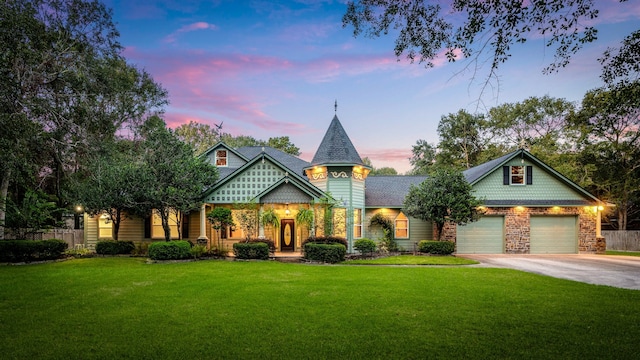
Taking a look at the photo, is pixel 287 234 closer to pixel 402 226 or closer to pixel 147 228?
pixel 402 226

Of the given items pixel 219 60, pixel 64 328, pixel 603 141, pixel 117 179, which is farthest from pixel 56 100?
pixel 603 141

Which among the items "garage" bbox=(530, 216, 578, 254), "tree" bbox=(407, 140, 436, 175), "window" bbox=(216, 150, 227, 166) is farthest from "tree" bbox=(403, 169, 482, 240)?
"tree" bbox=(407, 140, 436, 175)

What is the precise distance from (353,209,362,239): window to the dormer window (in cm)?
910

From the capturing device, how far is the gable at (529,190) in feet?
67.5

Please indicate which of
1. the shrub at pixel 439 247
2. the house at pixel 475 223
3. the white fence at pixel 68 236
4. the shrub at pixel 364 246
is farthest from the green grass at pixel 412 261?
the white fence at pixel 68 236

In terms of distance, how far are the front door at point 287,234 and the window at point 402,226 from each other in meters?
6.44

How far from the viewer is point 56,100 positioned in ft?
52.5

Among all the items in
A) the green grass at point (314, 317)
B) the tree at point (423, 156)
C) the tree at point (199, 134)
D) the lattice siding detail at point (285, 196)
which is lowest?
the green grass at point (314, 317)

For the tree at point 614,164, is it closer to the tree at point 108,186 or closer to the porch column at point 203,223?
the porch column at point 203,223

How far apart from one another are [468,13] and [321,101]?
16.2 meters

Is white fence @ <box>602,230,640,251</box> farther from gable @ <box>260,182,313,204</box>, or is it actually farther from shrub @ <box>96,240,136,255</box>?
A: shrub @ <box>96,240,136,255</box>

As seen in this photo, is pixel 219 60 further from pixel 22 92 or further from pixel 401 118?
pixel 401 118

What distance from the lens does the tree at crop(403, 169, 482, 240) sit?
58.9 feet

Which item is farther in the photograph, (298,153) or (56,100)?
(298,153)
